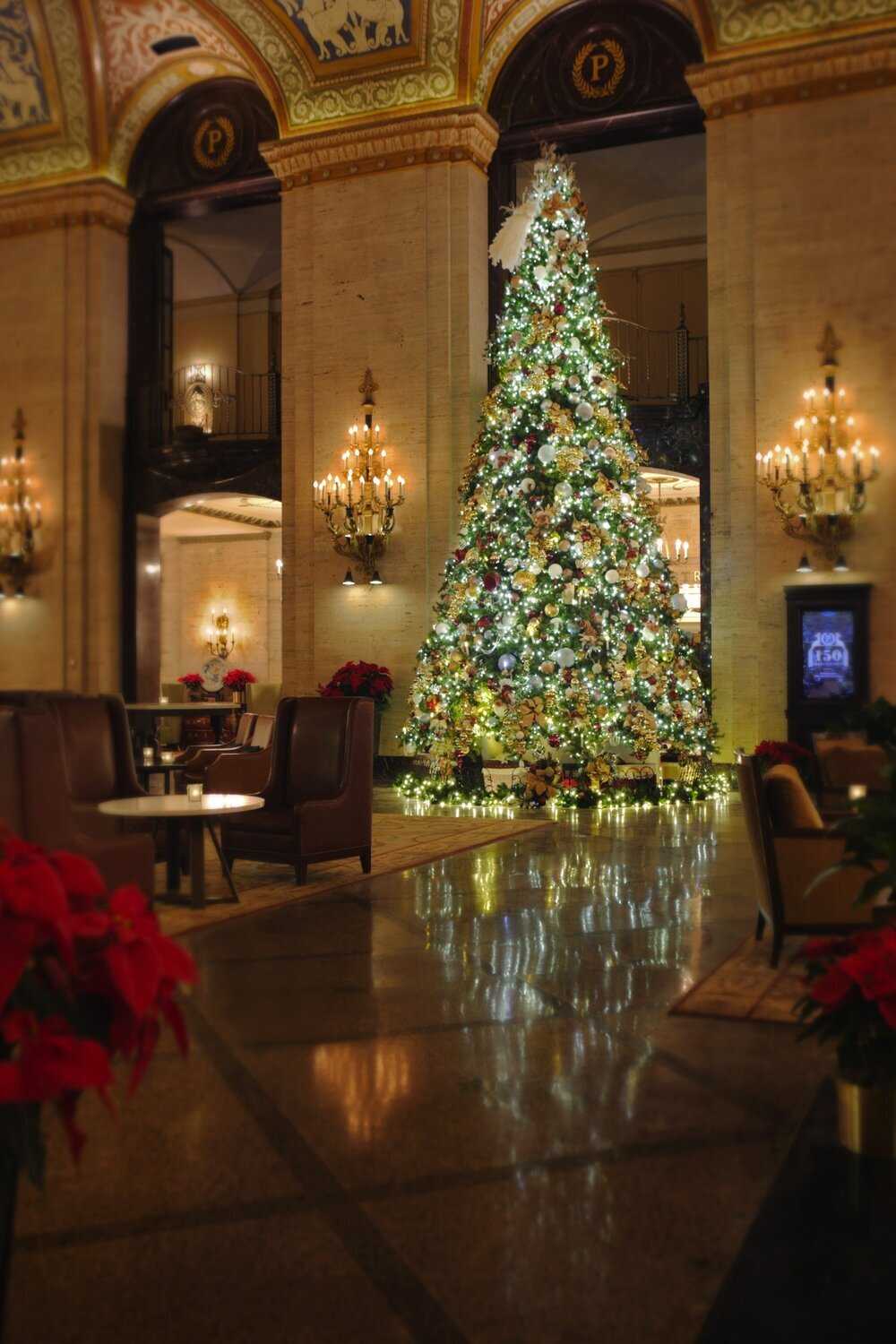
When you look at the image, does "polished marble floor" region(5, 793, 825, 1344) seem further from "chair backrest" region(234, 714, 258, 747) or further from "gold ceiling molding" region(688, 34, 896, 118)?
"gold ceiling molding" region(688, 34, 896, 118)

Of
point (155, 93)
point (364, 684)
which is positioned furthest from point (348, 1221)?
point (155, 93)

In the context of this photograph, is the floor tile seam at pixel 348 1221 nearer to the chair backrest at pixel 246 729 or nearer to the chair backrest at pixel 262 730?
the chair backrest at pixel 262 730

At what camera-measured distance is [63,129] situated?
1612 cm

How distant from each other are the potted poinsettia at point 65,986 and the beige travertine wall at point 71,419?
1530 cm

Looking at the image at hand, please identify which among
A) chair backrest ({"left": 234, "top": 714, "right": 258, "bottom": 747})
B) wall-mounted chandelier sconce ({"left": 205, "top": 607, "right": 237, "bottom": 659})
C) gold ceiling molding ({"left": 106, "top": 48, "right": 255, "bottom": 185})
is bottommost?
chair backrest ({"left": 234, "top": 714, "right": 258, "bottom": 747})

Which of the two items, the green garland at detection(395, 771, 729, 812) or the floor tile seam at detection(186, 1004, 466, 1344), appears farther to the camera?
the green garland at detection(395, 771, 729, 812)

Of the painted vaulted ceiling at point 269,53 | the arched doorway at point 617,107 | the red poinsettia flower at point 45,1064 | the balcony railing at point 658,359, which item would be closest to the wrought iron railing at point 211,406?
the painted vaulted ceiling at point 269,53

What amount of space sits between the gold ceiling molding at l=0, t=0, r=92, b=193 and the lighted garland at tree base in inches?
389

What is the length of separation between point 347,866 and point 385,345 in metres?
7.97

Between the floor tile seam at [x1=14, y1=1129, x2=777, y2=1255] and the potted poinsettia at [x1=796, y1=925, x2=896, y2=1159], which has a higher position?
the potted poinsettia at [x1=796, y1=925, x2=896, y2=1159]

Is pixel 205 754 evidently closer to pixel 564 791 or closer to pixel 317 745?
pixel 564 791

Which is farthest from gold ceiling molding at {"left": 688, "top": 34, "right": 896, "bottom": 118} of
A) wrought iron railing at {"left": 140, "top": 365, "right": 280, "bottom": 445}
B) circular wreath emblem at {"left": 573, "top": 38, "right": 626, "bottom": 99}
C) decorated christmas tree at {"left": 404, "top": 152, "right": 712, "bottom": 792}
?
wrought iron railing at {"left": 140, "top": 365, "right": 280, "bottom": 445}

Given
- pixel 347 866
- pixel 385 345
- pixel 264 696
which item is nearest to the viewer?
pixel 347 866

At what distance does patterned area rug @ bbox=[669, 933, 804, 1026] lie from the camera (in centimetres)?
436
